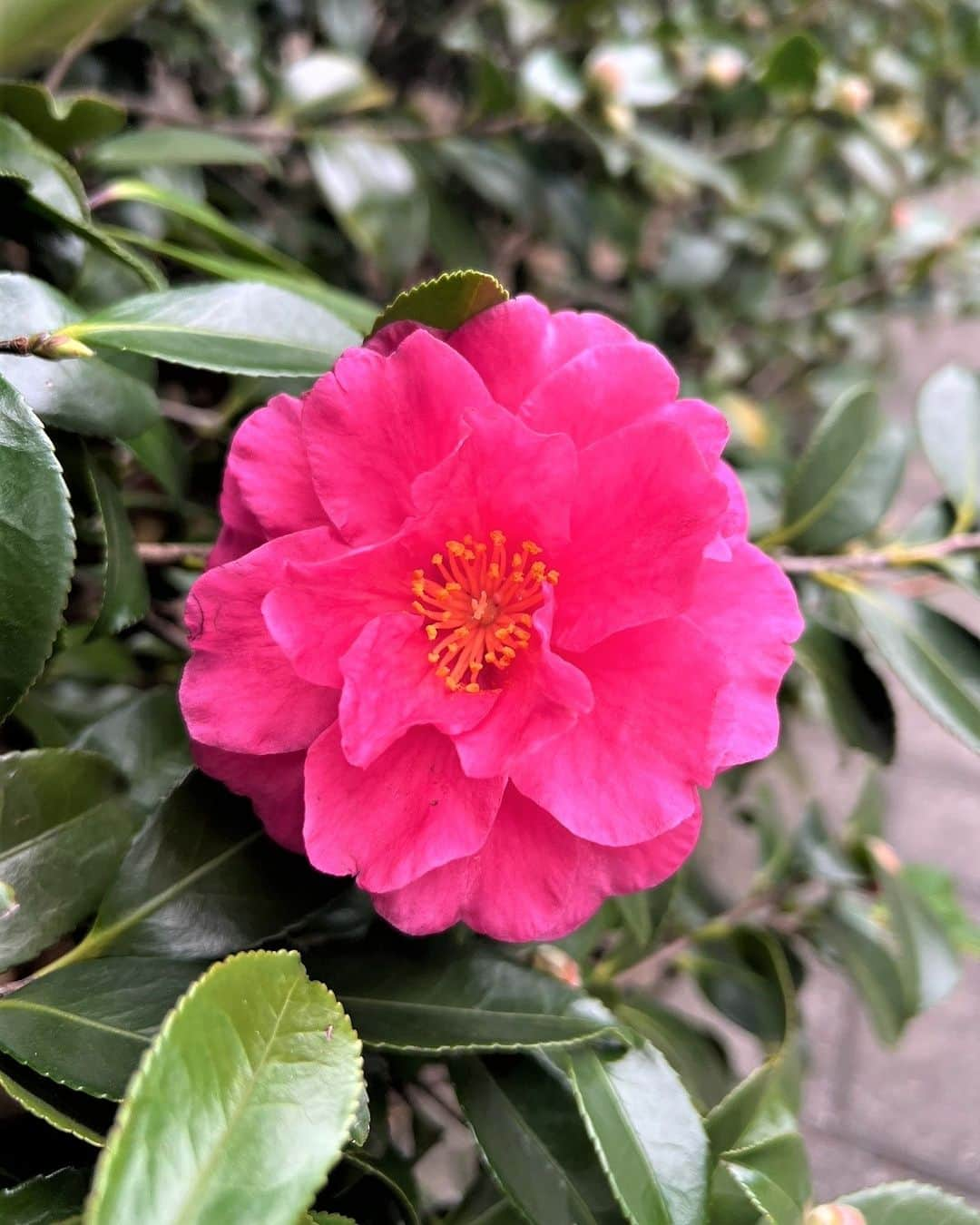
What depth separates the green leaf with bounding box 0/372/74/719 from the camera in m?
0.35

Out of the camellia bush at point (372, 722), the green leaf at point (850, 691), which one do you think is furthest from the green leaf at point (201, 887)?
the green leaf at point (850, 691)

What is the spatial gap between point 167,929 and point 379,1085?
14 cm

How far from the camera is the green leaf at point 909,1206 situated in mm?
415

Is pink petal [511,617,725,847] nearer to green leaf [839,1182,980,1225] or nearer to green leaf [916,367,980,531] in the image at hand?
green leaf [839,1182,980,1225]

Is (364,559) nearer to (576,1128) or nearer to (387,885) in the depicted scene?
(387,885)

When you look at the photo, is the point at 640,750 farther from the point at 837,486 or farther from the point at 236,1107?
the point at 837,486

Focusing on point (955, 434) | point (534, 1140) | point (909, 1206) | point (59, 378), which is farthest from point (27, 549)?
point (955, 434)

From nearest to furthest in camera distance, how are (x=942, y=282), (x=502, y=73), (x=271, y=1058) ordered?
(x=271, y=1058) < (x=502, y=73) < (x=942, y=282)

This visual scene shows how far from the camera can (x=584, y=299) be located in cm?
118

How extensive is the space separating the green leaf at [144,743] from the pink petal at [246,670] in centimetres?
10

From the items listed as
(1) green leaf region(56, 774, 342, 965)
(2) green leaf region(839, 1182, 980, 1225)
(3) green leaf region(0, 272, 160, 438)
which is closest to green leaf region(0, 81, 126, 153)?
(3) green leaf region(0, 272, 160, 438)

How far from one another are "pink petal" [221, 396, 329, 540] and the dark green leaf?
0.33 meters

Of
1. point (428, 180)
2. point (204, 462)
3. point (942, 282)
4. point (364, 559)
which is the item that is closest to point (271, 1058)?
point (364, 559)

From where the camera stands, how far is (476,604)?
1.40 ft
